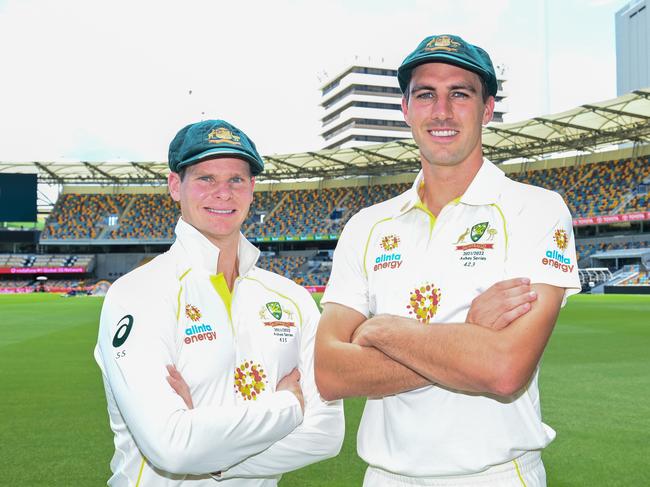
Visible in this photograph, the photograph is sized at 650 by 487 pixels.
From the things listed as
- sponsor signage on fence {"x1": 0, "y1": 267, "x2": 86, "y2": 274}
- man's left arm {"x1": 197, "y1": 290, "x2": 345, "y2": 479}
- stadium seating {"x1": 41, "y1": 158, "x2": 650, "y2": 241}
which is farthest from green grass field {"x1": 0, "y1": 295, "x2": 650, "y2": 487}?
sponsor signage on fence {"x1": 0, "y1": 267, "x2": 86, "y2": 274}

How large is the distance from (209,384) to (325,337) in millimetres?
598

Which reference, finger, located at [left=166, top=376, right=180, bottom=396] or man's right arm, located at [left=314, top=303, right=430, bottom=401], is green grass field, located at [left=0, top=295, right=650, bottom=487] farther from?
finger, located at [left=166, top=376, right=180, bottom=396]

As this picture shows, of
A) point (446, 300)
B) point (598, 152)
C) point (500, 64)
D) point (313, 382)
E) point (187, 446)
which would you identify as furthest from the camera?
point (500, 64)

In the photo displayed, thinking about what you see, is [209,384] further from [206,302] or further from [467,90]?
[467,90]

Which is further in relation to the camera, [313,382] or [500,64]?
[500,64]

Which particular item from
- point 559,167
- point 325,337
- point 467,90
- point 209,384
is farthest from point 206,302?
point 559,167

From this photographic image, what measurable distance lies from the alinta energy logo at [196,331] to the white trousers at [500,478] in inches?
41.0

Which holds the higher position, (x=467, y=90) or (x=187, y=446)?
(x=467, y=90)

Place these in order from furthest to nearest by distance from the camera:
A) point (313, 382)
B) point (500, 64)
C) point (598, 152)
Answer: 1. point (500, 64)
2. point (598, 152)
3. point (313, 382)

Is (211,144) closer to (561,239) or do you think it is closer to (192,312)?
(192,312)

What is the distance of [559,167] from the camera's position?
57625 millimetres

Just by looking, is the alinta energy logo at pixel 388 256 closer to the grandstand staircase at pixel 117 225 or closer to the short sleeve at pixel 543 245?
the short sleeve at pixel 543 245

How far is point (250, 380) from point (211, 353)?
25 centimetres

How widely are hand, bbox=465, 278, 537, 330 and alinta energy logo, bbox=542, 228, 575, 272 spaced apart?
0.14 metres
